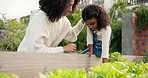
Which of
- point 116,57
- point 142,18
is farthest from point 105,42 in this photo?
point 142,18

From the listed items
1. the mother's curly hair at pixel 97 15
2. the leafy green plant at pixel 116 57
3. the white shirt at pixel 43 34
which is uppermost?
the mother's curly hair at pixel 97 15

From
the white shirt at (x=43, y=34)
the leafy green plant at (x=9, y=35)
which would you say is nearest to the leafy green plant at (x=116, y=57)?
the white shirt at (x=43, y=34)

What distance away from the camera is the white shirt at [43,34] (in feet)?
5.24

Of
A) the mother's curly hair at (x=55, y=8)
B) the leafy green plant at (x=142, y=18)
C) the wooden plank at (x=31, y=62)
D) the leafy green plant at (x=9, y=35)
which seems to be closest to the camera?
the wooden plank at (x=31, y=62)

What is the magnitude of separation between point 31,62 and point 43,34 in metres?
0.59

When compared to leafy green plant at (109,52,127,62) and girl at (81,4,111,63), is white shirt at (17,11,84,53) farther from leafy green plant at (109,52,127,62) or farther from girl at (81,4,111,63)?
leafy green plant at (109,52,127,62)

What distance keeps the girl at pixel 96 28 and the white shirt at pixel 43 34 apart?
252 mm

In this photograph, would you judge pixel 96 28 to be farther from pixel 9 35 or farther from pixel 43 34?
pixel 9 35

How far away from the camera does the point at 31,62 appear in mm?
1063

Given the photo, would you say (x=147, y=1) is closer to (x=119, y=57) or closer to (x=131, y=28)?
(x=131, y=28)

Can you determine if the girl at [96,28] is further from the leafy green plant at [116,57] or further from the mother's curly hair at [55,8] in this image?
the mother's curly hair at [55,8]

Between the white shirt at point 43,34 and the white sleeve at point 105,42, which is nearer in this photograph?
the white shirt at point 43,34

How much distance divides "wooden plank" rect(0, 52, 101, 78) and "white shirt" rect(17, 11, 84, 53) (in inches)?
15.1

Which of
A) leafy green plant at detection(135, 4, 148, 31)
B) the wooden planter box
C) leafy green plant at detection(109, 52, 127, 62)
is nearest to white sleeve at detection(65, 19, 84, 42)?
leafy green plant at detection(109, 52, 127, 62)
